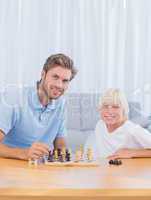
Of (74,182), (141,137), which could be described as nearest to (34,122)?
(141,137)

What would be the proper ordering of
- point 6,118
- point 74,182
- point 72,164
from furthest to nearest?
point 6,118 → point 72,164 → point 74,182

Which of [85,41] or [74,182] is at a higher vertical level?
[85,41]

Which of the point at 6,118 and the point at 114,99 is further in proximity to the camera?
the point at 114,99

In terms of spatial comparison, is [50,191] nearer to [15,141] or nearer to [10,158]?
[10,158]

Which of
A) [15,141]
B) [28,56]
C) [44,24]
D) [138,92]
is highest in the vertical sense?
[44,24]

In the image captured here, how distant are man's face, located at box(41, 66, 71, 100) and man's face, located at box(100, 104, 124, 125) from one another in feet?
0.88

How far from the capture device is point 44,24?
302 cm

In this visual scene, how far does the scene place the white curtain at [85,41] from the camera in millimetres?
2979

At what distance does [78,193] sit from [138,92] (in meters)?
2.20

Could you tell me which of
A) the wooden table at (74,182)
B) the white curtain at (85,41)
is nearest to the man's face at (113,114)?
the white curtain at (85,41)

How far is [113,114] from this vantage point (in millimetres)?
2422

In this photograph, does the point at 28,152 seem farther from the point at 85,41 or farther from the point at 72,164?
the point at 85,41

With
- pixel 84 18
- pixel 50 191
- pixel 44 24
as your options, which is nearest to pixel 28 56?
pixel 44 24

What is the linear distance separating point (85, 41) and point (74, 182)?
2.04 meters
